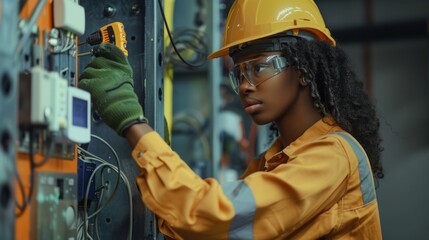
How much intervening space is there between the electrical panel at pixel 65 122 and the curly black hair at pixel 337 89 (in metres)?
0.42

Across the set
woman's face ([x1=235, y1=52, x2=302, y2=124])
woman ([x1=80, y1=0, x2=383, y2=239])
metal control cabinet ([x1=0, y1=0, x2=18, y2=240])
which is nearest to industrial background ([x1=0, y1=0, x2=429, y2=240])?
metal control cabinet ([x1=0, y1=0, x2=18, y2=240])

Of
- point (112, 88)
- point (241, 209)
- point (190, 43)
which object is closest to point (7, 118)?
point (112, 88)

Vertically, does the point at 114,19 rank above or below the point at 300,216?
above

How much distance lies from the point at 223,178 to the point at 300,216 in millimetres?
2969

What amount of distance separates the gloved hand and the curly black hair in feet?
1.67

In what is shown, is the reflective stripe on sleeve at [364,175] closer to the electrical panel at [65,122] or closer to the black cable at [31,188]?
the electrical panel at [65,122]

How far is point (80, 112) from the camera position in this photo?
1113mm

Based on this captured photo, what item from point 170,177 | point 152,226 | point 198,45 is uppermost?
point 198,45

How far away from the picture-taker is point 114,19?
1599 millimetres

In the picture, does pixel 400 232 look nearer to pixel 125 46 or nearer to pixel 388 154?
pixel 388 154

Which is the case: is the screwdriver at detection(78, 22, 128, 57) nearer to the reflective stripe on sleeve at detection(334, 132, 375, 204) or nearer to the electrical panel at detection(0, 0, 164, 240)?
the electrical panel at detection(0, 0, 164, 240)

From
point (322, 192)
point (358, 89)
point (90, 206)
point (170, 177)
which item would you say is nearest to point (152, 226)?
point (90, 206)

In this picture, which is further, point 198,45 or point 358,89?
point 198,45

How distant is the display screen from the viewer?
109 cm
